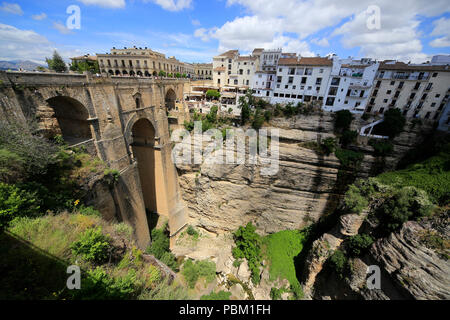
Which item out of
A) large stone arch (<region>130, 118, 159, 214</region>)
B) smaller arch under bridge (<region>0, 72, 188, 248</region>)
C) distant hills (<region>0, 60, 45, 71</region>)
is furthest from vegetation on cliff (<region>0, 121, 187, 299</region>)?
large stone arch (<region>130, 118, 159, 214</region>)

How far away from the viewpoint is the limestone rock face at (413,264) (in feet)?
21.9

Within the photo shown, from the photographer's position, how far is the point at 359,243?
965 centimetres

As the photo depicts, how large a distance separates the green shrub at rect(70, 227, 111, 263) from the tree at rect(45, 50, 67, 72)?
33922 mm

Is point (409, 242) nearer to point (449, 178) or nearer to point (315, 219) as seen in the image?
point (449, 178)

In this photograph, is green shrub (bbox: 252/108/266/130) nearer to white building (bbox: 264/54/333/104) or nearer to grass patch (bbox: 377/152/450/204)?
white building (bbox: 264/54/333/104)

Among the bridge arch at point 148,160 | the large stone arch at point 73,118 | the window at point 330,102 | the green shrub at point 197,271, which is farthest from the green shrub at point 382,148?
the large stone arch at point 73,118

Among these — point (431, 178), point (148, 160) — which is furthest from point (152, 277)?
point (431, 178)

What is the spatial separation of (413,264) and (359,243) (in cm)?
236

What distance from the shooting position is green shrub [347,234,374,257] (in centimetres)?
948

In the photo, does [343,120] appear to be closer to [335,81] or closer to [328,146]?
[328,146]

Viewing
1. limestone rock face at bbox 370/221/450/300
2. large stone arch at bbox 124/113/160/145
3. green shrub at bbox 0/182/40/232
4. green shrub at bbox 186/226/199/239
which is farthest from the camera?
green shrub at bbox 186/226/199/239

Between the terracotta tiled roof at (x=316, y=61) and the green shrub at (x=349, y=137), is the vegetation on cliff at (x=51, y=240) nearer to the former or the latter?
the green shrub at (x=349, y=137)

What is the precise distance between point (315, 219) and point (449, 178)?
31.1ft
